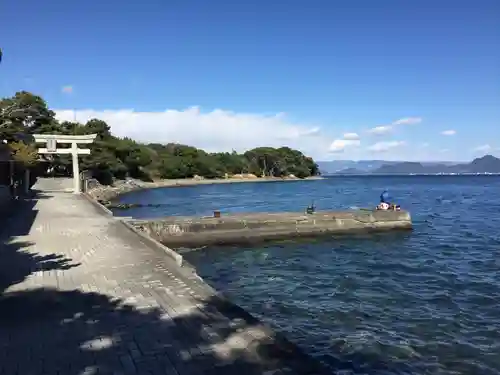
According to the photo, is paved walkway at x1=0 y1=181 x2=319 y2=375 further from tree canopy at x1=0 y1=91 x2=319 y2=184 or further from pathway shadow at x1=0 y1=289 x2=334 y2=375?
tree canopy at x1=0 y1=91 x2=319 y2=184

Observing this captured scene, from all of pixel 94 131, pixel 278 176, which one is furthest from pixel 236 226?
pixel 278 176

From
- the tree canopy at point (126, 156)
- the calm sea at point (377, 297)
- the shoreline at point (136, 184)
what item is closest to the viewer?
the calm sea at point (377, 297)

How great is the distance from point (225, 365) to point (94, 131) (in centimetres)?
6692

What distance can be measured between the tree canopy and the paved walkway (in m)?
18.4

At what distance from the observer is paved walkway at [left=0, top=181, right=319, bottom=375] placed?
4812mm

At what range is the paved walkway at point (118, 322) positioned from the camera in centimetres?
481

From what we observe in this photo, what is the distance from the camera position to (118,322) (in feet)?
20.2

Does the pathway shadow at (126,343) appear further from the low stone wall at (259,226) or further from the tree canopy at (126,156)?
the tree canopy at (126,156)

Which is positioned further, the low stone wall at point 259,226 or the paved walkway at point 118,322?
the low stone wall at point 259,226

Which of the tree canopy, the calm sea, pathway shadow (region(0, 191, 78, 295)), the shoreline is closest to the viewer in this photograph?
the calm sea

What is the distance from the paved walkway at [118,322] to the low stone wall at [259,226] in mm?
9716

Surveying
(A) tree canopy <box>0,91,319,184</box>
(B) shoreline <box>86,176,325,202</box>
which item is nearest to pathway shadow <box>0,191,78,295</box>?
(A) tree canopy <box>0,91,319,184</box>

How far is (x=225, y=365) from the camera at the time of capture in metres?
A: 4.76

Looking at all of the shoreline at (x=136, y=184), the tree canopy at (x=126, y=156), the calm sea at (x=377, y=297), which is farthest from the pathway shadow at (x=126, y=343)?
the shoreline at (x=136, y=184)
